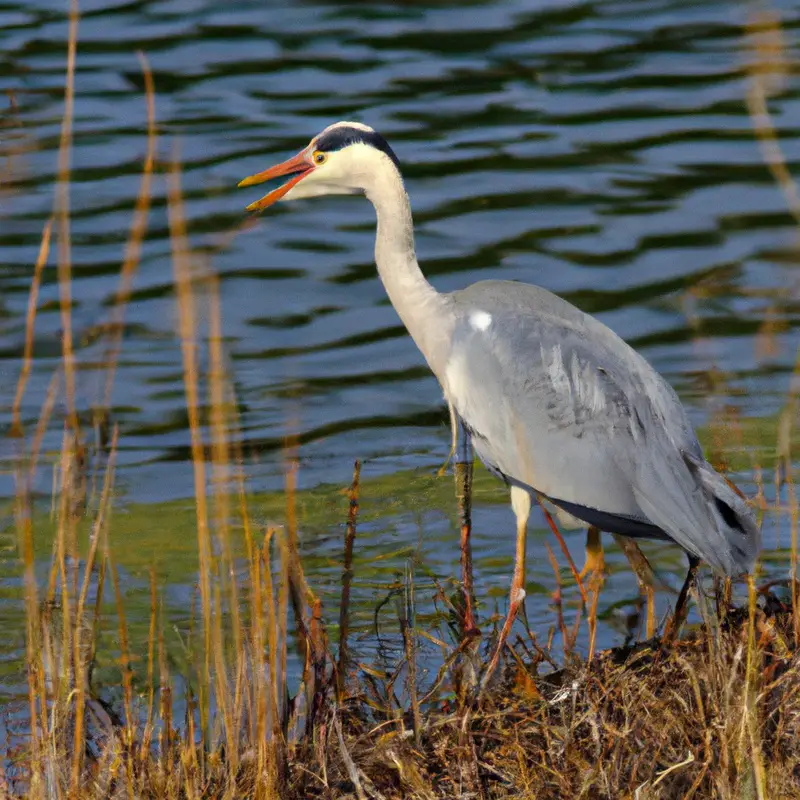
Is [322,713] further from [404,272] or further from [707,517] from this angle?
[404,272]

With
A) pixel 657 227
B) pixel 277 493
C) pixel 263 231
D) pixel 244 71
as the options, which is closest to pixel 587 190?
pixel 657 227

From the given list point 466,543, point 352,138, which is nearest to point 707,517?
point 466,543

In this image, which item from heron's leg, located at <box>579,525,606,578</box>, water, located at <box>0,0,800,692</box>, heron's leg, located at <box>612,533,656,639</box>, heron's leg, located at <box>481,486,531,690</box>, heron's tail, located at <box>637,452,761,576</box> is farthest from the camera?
water, located at <box>0,0,800,692</box>

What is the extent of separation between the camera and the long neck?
5.30 metres

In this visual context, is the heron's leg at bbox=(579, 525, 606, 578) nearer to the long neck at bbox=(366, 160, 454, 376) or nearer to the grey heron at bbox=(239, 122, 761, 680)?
the grey heron at bbox=(239, 122, 761, 680)

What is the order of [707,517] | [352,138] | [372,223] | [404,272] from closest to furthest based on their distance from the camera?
1. [707,517]
2. [352,138]
3. [404,272]
4. [372,223]

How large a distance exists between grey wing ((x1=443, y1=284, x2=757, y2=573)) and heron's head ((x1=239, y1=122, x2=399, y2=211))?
531mm

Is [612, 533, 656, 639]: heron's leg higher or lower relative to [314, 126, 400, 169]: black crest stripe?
lower

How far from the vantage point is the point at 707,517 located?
4.58 meters

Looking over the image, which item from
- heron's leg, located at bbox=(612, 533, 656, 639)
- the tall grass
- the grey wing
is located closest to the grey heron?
the grey wing

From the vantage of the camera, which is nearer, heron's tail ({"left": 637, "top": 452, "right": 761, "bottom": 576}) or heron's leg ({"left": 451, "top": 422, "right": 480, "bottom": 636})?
heron's leg ({"left": 451, "top": 422, "right": 480, "bottom": 636})

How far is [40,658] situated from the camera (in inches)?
145

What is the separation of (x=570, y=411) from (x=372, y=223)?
5.20 metres

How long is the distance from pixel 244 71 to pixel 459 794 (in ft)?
30.5
